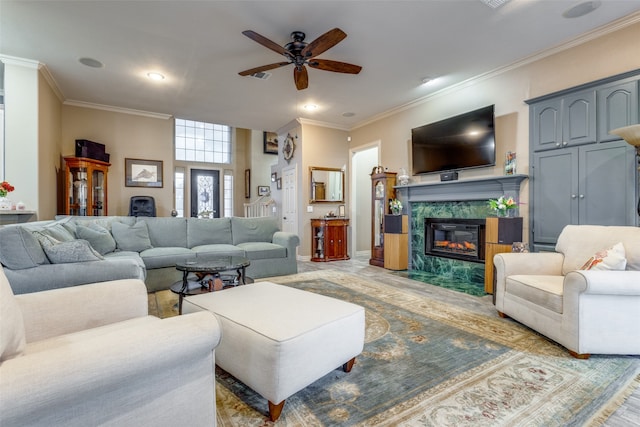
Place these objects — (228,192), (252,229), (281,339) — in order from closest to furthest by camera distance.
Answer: (281,339) < (252,229) < (228,192)

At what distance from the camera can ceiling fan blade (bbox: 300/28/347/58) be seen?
104 inches

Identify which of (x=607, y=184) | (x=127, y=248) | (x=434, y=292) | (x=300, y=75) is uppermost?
(x=300, y=75)

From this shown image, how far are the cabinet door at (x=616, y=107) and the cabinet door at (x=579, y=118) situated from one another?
61 millimetres

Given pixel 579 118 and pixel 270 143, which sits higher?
pixel 270 143

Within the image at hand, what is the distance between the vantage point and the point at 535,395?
1.61 meters

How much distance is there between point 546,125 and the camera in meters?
3.49

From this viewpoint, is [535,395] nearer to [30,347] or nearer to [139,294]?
[139,294]

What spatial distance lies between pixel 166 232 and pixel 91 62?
2375mm

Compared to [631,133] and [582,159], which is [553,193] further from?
[631,133]

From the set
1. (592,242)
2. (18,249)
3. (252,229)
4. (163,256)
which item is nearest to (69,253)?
(18,249)

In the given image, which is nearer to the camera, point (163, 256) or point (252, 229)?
point (163, 256)

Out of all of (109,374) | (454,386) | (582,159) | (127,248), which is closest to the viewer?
(109,374)

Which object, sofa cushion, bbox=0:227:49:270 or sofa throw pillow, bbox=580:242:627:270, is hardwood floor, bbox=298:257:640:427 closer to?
sofa throw pillow, bbox=580:242:627:270

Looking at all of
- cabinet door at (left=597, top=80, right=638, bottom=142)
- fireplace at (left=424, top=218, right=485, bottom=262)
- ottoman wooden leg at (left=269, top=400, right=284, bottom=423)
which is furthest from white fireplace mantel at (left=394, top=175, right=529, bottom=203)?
ottoman wooden leg at (left=269, top=400, right=284, bottom=423)
